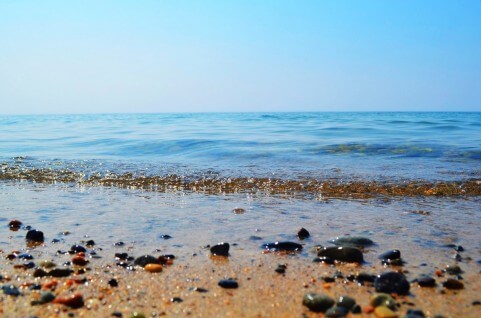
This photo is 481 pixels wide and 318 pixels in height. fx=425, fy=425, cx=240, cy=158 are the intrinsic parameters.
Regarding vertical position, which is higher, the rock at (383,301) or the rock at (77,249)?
the rock at (383,301)

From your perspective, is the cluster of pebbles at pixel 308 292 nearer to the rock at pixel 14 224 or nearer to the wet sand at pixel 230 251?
the wet sand at pixel 230 251

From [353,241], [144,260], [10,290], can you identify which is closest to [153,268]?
[144,260]

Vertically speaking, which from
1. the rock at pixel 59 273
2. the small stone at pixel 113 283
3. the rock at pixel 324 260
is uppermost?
the rock at pixel 59 273

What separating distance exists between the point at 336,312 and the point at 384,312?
27 cm

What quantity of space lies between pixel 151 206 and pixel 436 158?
8.09 m

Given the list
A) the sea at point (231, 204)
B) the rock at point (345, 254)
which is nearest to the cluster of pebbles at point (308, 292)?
the rock at point (345, 254)

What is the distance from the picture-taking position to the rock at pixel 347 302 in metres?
2.59

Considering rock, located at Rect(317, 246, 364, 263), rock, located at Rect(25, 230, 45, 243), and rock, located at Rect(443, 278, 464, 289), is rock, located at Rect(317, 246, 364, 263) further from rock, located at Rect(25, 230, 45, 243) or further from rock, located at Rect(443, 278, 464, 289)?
rock, located at Rect(25, 230, 45, 243)

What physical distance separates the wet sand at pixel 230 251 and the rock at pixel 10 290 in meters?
0.04

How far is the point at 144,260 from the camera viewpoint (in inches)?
132

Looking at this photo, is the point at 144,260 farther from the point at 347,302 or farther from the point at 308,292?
the point at 347,302

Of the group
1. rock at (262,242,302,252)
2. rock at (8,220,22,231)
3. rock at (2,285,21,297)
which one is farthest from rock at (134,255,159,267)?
rock at (8,220,22,231)

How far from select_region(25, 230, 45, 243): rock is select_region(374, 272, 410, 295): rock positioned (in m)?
3.00

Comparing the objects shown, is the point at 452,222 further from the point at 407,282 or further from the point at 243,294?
the point at 243,294
